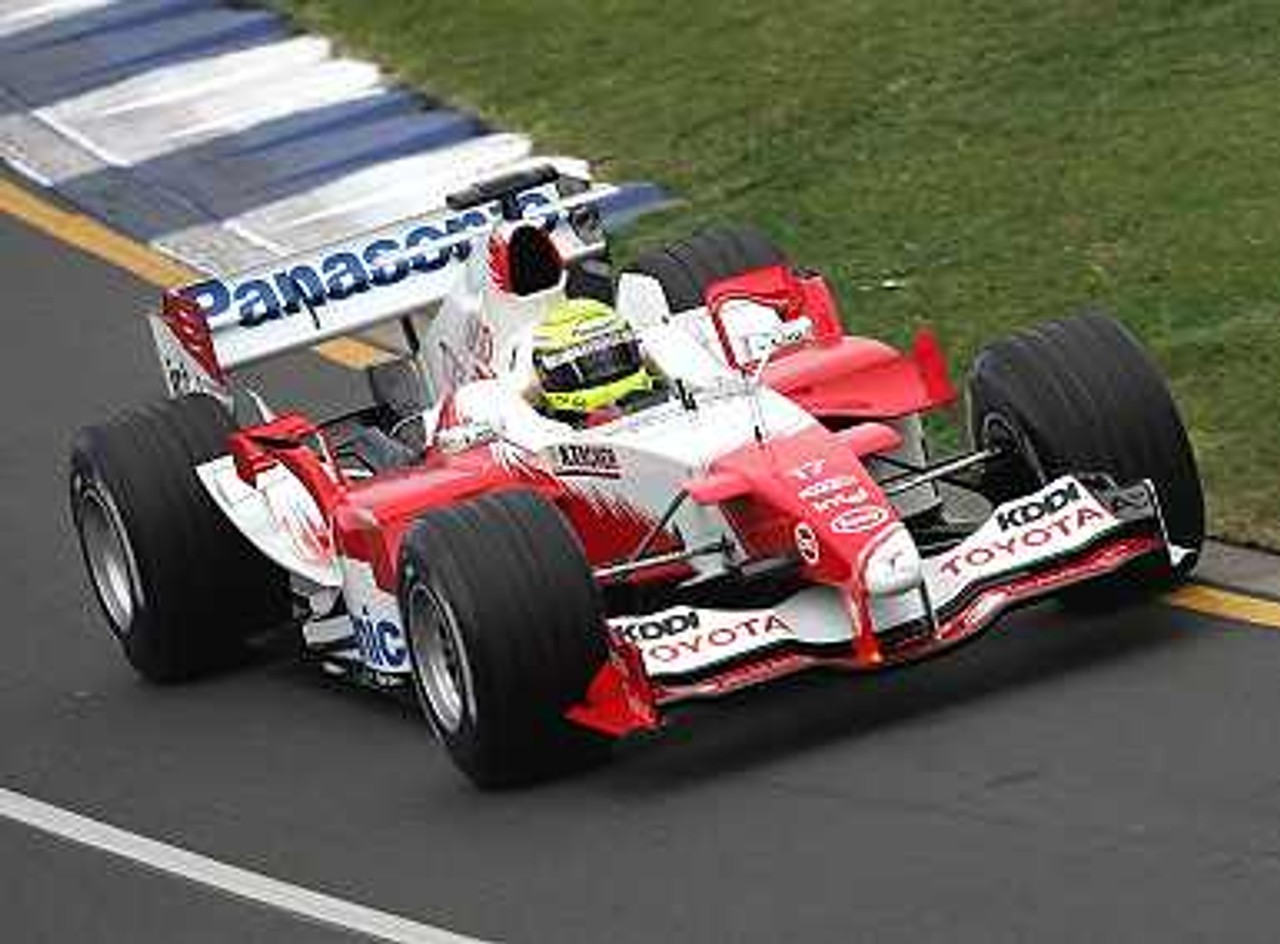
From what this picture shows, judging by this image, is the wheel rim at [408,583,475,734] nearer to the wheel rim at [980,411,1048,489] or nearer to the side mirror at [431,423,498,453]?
the side mirror at [431,423,498,453]

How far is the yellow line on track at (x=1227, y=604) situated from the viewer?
41.2ft

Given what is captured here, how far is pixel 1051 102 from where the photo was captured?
18844 millimetres

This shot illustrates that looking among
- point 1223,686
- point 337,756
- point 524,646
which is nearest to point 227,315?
point 337,756

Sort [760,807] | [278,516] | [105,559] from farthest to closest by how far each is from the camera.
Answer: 1. [105,559]
2. [278,516]
3. [760,807]

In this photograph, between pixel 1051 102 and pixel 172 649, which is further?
pixel 1051 102

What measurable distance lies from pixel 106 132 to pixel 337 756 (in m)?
8.76

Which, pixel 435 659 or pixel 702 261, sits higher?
pixel 702 261

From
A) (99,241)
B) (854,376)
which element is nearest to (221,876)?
(854,376)

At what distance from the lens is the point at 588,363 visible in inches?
527

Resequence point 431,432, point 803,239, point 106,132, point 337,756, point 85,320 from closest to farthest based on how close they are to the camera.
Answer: point 337,756 < point 431,432 < point 803,239 < point 85,320 < point 106,132

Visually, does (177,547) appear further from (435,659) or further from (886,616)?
(886,616)

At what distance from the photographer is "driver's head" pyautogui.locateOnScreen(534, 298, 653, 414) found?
13320mm

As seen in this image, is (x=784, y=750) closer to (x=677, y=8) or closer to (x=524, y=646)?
(x=524, y=646)

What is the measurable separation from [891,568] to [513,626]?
106 centimetres
